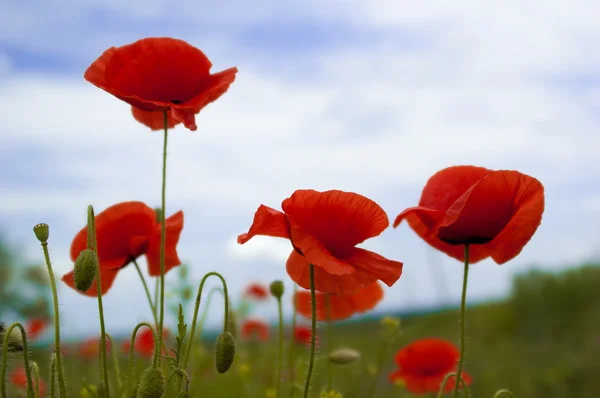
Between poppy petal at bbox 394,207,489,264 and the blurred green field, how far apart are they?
1.92m

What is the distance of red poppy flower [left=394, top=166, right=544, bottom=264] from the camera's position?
143cm

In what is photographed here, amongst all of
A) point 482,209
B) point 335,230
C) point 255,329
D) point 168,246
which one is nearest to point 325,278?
point 335,230

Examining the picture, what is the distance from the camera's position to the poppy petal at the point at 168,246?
5.83ft

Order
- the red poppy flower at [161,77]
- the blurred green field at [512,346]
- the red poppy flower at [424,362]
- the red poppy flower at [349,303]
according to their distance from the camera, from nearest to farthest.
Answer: the red poppy flower at [161,77] < the red poppy flower at [349,303] < the red poppy flower at [424,362] < the blurred green field at [512,346]

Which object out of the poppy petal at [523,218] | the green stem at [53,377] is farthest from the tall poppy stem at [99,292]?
the poppy petal at [523,218]

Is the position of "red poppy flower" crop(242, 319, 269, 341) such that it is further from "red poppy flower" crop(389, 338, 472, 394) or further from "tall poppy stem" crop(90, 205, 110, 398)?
"tall poppy stem" crop(90, 205, 110, 398)

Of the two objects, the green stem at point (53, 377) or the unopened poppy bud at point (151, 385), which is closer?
the unopened poppy bud at point (151, 385)

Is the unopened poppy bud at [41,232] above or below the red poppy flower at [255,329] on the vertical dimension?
above

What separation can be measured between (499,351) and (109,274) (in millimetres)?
5476

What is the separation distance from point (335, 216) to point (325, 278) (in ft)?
0.49

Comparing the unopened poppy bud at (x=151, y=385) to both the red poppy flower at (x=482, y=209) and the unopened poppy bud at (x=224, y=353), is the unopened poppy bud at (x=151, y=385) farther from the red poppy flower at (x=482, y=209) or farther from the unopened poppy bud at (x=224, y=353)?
the red poppy flower at (x=482, y=209)

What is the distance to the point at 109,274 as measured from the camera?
1820 mm

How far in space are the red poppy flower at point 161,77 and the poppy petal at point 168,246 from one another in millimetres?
308

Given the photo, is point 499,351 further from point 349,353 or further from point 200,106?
point 200,106
